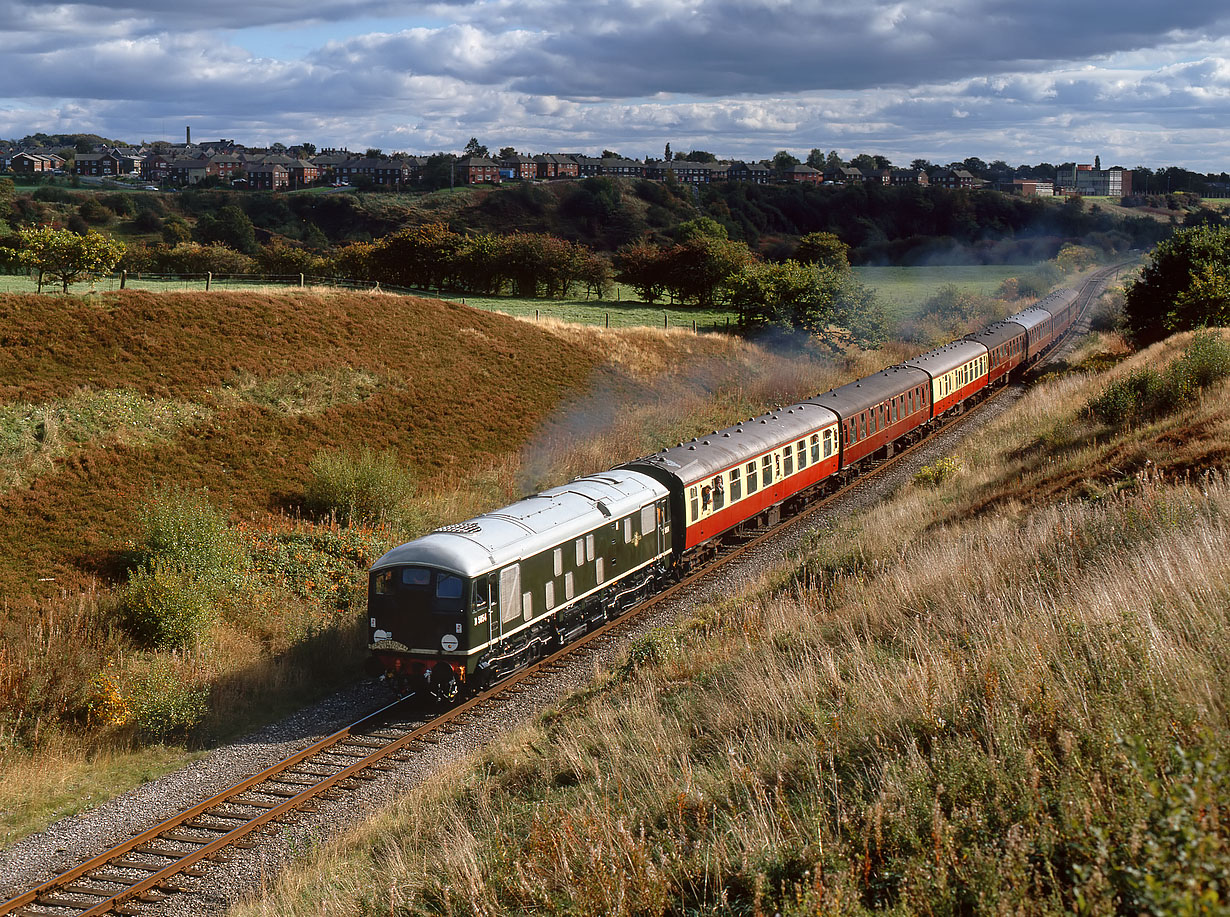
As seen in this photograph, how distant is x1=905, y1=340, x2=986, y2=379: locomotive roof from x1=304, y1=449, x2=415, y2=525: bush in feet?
66.7

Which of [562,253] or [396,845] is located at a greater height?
Answer: [562,253]

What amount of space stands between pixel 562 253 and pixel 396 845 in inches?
2534

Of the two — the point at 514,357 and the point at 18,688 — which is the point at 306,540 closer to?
the point at 18,688

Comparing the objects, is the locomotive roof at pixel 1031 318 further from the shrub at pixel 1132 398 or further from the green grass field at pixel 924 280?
the shrub at pixel 1132 398

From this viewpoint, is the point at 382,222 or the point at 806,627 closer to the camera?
the point at 806,627

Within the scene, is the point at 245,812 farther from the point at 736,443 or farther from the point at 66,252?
the point at 66,252

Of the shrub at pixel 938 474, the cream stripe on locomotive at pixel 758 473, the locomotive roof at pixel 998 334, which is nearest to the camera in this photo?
the cream stripe on locomotive at pixel 758 473

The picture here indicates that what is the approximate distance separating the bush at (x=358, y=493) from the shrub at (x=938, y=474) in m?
14.2

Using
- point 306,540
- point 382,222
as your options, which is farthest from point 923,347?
point 382,222

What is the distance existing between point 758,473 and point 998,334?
27.5 metres

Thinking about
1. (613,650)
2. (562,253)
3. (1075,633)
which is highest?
(562,253)

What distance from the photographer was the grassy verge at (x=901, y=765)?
5078 mm

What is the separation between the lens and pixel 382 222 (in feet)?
431

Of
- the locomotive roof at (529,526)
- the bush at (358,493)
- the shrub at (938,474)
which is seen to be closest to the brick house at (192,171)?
the bush at (358,493)
